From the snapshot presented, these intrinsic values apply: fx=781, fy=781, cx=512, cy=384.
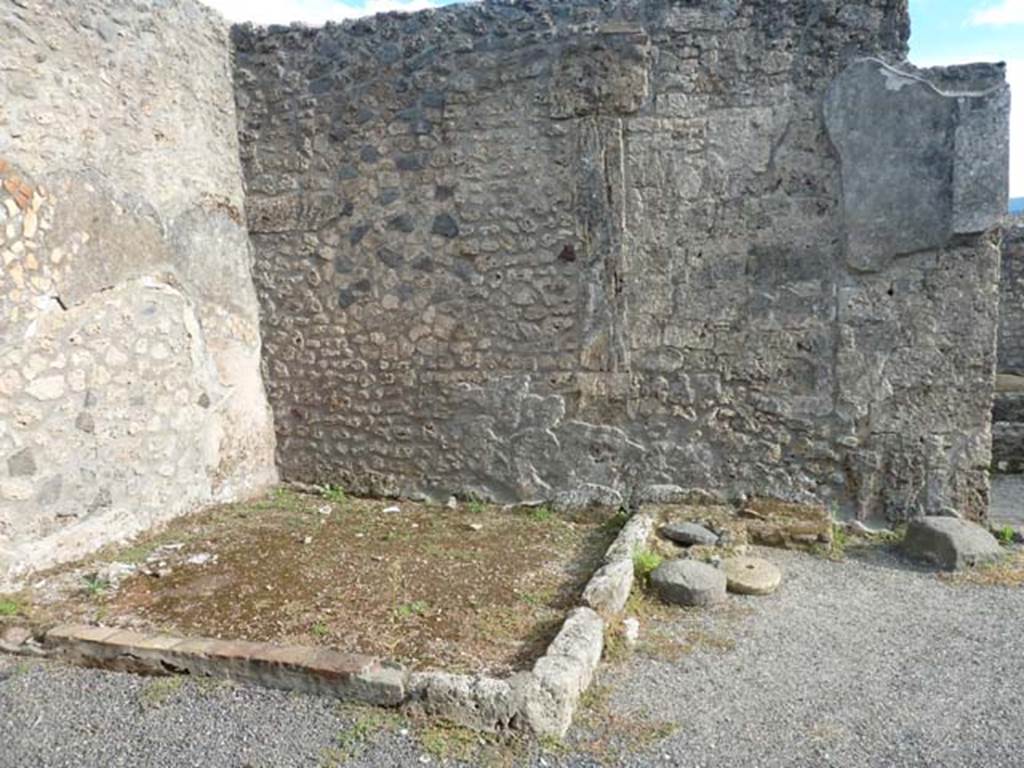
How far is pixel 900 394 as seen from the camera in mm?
4625

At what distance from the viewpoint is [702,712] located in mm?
2775

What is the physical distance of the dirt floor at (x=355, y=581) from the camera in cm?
335

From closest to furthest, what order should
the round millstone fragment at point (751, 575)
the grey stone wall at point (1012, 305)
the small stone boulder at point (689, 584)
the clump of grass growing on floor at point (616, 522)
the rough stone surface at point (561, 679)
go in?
the rough stone surface at point (561, 679), the small stone boulder at point (689, 584), the round millstone fragment at point (751, 575), the clump of grass growing on floor at point (616, 522), the grey stone wall at point (1012, 305)

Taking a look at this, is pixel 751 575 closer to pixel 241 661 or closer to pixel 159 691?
pixel 241 661

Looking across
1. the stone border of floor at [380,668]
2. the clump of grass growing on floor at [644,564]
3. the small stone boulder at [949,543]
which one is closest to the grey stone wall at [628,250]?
the small stone boulder at [949,543]

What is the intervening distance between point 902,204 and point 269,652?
13.3ft

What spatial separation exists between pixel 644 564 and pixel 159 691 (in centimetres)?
229

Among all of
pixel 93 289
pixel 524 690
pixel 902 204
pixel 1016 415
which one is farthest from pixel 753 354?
pixel 1016 415

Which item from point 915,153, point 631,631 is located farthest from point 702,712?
point 915,153

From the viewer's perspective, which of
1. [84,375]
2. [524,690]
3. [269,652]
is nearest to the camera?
[524,690]

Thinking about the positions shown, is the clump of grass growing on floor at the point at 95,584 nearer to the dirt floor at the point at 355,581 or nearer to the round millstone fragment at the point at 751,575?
the dirt floor at the point at 355,581

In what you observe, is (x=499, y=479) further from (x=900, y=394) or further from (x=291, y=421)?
(x=900, y=394)

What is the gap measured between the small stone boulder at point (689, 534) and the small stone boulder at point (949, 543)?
1.10 m

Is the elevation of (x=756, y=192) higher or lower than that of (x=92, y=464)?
higher
